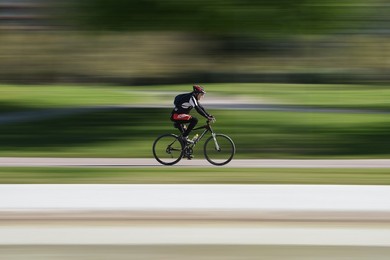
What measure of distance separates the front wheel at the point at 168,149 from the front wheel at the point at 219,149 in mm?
469

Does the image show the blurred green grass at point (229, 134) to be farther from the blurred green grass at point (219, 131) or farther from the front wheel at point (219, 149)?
the front wheel at point (219, 149)

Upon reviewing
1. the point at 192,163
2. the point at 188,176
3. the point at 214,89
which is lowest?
the point at 188,176

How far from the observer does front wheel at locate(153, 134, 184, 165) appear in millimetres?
13787

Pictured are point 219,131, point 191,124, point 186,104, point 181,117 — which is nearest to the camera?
point 186,104

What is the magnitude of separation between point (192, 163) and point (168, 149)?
176 centimetres

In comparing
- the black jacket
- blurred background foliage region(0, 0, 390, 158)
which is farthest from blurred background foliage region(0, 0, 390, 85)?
the black jacket

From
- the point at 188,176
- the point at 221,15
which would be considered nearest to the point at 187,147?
the point at 188,176

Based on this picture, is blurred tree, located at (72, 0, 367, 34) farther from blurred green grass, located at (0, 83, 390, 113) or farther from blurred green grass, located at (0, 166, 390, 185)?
blurred green grass, located at (0, 83, 390, 113)

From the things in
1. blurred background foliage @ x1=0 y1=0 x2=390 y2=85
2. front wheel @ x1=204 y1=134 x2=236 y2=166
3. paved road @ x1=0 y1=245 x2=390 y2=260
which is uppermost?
blurred background foliage @ x1=0 y1=0 x2=390 y2=85

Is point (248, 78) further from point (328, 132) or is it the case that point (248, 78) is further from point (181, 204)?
point (181, 204)

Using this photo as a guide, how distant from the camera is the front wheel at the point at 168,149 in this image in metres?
13.8

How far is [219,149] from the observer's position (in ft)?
45.4

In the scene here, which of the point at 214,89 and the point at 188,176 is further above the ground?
the point at 214,89

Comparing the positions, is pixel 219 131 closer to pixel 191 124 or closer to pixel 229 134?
pixel 229 134
